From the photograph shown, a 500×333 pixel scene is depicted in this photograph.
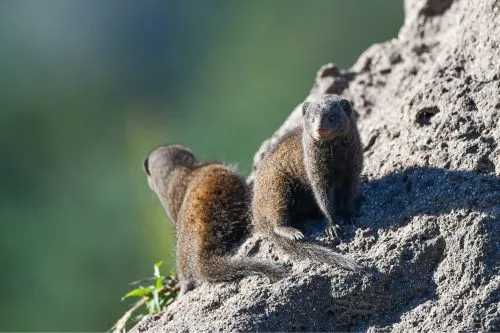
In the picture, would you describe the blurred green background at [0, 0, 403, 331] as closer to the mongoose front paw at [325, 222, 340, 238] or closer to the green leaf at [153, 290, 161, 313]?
the green leaf at [153, 290, 161, 313]

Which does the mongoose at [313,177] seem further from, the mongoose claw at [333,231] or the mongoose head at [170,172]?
the mongoose head at [170,172]

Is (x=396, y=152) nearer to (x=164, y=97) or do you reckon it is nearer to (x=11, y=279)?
(x=11, y=279)

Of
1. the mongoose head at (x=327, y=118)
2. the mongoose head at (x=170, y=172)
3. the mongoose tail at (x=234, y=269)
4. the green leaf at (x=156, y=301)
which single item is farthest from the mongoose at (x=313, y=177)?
the mongoose head at (x=170, y=172)

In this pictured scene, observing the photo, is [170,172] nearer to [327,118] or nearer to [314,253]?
[327,118]

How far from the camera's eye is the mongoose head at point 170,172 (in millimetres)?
6370

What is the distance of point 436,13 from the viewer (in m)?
5.94

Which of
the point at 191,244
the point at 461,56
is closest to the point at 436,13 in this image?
the point at 461,56

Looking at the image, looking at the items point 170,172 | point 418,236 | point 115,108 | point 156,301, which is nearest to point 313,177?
point 418,236

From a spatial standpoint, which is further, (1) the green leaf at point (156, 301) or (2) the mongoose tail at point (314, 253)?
(1) the green leaf at point (156, 301)

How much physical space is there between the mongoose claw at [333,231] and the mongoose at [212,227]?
0.29 meters

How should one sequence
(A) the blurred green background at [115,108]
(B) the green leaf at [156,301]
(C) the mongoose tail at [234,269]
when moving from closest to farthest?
1. (C) the mongoose tail at [234,269]
2. (B) the green leaf at [156,301]
3. (A) the blurred green background at [115,108]

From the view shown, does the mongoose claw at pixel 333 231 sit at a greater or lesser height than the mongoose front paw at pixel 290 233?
lesser

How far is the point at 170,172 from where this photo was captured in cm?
655

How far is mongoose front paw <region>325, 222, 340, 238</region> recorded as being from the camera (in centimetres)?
458
